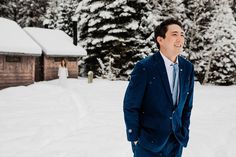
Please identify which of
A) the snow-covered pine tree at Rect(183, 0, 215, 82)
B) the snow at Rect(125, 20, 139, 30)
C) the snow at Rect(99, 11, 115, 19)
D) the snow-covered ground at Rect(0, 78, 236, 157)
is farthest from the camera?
the snow-covered pine tree at Rect(183, 0, 215, 82)

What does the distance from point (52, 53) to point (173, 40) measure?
24.7 metres

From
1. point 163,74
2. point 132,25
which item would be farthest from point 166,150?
point 132,25

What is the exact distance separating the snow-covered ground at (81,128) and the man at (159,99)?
135 inches

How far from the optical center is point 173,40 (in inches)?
130

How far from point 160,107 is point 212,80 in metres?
31.8

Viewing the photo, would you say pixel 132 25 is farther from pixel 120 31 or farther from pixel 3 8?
pixel 3 8

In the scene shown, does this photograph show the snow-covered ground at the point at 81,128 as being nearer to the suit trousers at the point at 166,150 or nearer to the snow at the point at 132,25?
the suit trousers at the point at 166,150

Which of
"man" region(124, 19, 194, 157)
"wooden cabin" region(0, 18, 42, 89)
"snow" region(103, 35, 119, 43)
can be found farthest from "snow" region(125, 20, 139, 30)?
"man" region(124, 19, 194, 157)

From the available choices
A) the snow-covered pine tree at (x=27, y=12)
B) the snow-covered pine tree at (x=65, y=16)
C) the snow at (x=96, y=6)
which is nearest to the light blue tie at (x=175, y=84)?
the snow at (x=96, y=6)

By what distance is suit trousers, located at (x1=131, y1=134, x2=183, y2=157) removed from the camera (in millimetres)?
3350

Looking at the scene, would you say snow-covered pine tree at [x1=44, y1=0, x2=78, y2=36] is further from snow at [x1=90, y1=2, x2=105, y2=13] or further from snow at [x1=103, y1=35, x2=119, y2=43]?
snow at [x1=103, y1=35, x2=119, y2=43]

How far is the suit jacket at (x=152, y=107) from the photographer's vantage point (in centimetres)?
329

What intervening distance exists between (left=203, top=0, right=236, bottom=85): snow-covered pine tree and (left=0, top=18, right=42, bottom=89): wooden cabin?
1742 cm

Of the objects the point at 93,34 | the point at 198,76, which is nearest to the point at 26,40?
the point at 93,34
